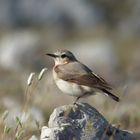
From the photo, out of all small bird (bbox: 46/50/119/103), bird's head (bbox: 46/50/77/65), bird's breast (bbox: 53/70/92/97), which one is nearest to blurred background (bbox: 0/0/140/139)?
bird's head (bbox: 46/50/77/65)

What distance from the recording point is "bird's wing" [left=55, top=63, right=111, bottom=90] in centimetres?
1013

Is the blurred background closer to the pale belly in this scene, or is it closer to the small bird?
the small bird

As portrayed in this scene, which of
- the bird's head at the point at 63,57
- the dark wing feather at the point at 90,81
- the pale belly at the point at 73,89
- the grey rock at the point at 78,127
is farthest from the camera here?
the bird's head at the point at 63,57

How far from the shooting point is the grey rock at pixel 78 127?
28.9 feet

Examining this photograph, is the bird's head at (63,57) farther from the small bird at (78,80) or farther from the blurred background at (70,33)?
the blurred background at (70,33)

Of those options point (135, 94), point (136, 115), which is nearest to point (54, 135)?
point (136, 115)

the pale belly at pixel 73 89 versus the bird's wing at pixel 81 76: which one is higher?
the bird's wing at pixel 81 76

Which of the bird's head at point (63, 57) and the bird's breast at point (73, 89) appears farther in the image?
the bird's head at point (63, 57)

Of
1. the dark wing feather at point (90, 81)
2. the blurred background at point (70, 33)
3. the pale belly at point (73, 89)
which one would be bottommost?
the blurred background at point (70, 33)

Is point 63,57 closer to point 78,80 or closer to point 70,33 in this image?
point 78,80

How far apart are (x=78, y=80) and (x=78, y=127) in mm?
1434

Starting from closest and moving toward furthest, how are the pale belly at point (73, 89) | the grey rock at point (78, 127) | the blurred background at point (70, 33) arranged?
1. the grey rock at point (78, 127)
2. the pale belly at point (73, 89)
3. the blurred background at point (70, 33)

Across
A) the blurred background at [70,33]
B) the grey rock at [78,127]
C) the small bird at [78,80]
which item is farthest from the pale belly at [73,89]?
the blurred background at [70,33]

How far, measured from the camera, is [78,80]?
10320mm
